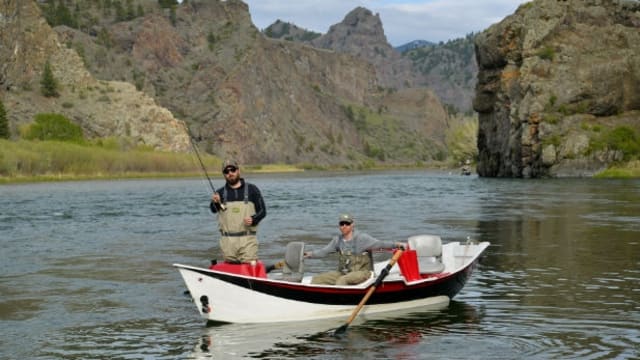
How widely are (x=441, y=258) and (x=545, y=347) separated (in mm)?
5987

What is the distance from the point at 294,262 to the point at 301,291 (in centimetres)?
139

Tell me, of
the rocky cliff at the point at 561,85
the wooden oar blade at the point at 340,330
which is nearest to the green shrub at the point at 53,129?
the rocky cliff at the point at 561,85

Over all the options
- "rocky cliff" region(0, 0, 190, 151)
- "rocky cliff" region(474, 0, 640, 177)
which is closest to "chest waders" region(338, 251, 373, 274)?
"rocky cliff" region(474, 0, 640, 177)

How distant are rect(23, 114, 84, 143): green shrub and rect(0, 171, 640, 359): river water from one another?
291ft

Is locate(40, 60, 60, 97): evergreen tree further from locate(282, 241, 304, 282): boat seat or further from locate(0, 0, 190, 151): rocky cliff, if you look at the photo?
locate(282, 241, 304, 282): boat seat

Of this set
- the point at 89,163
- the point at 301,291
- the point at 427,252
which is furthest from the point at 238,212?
the point at 89,163

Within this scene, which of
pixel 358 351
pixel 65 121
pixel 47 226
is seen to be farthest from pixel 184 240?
pixel 65 121

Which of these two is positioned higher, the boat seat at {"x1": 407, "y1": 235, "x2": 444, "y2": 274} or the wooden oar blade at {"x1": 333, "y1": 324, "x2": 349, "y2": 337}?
the boat seat at {"x1": 407, "y1": 235, "x2": 444, "y2": 274}

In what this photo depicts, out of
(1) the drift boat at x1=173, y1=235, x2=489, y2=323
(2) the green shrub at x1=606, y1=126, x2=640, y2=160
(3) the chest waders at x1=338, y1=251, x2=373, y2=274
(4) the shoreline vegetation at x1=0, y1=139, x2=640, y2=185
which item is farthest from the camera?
(4) the shoreline vegetation at x1=0, y1=139, x2=640, y2=185

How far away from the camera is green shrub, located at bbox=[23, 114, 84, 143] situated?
12975 cm

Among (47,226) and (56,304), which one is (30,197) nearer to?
(47,226)

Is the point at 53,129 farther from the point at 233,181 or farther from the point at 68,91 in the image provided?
the point at 233,181

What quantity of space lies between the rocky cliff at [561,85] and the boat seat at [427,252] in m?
78.7

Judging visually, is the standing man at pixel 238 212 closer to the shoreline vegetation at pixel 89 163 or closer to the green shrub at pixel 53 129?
the shoreline vegetation at pixel 89 163
